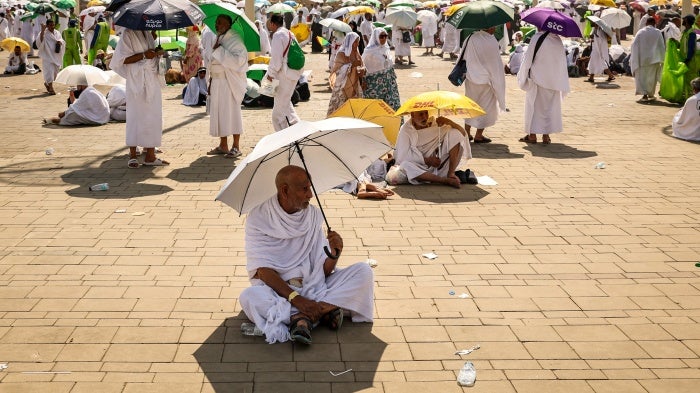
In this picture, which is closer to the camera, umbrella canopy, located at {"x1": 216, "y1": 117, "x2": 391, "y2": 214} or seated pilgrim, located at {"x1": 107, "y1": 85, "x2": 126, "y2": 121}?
umbrella canopy, located at {"x1": 216, "y1": 117, "x2": 391, "y2": 214}

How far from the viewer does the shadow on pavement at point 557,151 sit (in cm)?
1094

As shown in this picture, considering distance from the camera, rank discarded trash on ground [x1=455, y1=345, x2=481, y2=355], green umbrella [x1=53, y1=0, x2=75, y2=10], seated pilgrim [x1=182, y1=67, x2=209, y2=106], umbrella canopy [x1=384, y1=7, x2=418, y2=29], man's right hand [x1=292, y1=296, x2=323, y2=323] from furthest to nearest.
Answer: green umbrella [x1=53, y1=0, x2=75, y2=10], umbrella canopy [x1=384, y1=7, x2=418, y2=29], seated pilgrim [x1=182, y1=67, x2=209, y2=106], man's right hand [x1=292, y1=296, x2=323, y2=323], discarded trash on ground [x1=455, y1=345, x2=481, y2=355]

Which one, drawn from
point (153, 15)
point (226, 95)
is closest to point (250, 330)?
point (153, 15)

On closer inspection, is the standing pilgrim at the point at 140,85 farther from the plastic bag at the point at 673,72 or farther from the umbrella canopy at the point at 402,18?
the umbrella canopy at the point at 402,18

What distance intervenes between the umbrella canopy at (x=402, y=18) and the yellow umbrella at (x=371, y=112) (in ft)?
48.3

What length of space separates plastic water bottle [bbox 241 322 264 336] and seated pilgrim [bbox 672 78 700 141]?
858 centimetres

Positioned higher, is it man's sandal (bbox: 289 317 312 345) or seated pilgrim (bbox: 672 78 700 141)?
seated pilgrim (bbox: 672 78 700 141)

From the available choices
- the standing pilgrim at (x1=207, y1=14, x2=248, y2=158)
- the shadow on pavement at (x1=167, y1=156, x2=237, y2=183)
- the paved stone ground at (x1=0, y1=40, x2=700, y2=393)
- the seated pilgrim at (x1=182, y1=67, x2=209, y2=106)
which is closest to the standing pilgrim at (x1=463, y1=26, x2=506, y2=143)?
the paved stone ground at (x1=0, y1=40, x2=700, y2=393)

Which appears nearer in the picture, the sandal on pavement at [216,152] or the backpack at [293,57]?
the backpack at [293,57]

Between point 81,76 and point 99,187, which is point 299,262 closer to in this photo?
point 99,187

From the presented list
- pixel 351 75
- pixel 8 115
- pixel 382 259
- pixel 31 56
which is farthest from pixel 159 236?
pixel 31 56

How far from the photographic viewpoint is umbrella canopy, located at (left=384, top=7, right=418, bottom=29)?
77.6 ft

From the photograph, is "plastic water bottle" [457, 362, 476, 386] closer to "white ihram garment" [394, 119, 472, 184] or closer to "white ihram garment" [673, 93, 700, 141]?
"white ihram garment" [394, 119, 472, 184]

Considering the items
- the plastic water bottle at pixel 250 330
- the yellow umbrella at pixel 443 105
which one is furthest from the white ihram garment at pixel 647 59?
the plastic water bottle at pixel 250 330
